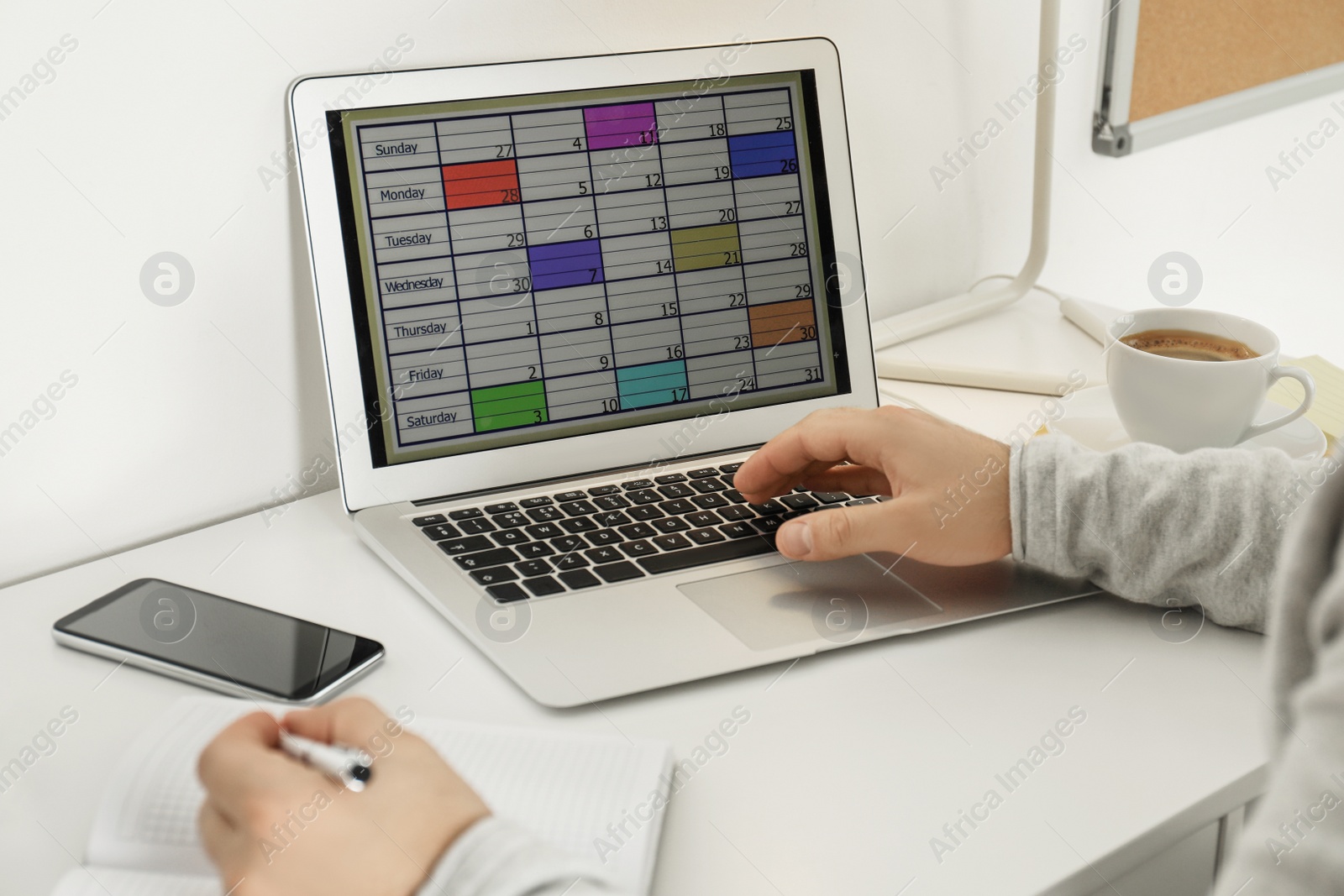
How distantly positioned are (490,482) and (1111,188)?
36.7 inches

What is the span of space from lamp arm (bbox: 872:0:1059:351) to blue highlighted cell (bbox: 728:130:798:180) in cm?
26

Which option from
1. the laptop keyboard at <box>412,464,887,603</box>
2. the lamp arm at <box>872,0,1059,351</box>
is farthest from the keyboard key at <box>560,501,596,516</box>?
the lamp arm at <box>872,0,1059,351</box>

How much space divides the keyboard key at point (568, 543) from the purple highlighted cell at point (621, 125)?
0.93 feet

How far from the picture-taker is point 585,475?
2.43 ft

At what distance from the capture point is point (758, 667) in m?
0.55

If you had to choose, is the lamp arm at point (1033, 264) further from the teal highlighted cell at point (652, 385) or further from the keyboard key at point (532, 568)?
the keyboard key at point (532, 568)

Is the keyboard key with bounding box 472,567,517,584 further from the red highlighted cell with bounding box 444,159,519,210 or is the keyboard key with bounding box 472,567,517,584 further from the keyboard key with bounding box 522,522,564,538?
the red highlighted cell with bounding box 444,159,519,210

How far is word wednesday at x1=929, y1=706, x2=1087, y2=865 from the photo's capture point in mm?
432

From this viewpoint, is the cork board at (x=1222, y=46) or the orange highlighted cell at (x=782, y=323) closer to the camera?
the orange highlighted cell at (x=782, y=323)

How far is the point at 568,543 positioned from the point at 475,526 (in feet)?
0.22

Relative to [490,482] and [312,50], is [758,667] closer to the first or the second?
[490,482]

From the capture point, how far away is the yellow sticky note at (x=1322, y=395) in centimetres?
79

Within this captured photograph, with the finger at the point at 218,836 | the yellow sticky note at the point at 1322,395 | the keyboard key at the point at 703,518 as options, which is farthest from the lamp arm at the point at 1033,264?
the finger at the point at 218,836

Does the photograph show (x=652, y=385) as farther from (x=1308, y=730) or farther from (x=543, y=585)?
(x=1308, y=730)
